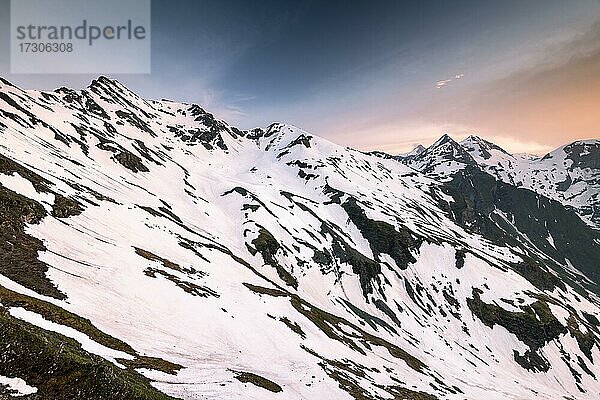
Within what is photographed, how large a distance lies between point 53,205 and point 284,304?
4267 cm

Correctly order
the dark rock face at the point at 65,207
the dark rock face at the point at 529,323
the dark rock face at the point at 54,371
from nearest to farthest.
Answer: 1. the dark rock face at the point at 54,371
2. the dark rock face at the point at 65,207
3. the dark rock face at the point at 529,323

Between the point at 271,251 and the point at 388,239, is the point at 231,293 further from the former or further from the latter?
the point at 388,239

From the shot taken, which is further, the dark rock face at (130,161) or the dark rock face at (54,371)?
the dark rock face at (130,161)

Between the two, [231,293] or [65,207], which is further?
[231,293]

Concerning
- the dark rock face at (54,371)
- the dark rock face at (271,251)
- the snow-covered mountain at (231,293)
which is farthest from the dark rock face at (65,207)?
the dark rock face at (271,251)

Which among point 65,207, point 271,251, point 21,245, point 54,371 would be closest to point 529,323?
point 271,251

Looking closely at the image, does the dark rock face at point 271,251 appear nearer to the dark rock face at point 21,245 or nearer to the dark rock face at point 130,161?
the dark rock face at point 130,161

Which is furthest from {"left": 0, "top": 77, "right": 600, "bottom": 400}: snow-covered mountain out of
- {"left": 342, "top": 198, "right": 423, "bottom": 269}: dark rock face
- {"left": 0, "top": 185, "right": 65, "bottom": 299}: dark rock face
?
{"left": 342, "top": 198, "right": 423, "bottom": 269}: dark rock face

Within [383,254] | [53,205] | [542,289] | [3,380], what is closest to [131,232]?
[53,205]

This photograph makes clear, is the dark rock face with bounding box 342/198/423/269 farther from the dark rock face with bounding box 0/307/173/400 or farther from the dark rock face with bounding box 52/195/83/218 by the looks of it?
the dark rock face with bounding box 0/307/173/400

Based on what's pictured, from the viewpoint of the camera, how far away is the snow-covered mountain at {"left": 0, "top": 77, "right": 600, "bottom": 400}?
25422 mm

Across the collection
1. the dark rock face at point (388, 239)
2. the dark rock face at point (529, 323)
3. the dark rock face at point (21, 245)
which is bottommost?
the dark rock face at point (529, 323)

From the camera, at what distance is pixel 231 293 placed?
59.0 metres

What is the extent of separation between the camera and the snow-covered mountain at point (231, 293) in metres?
25.4
